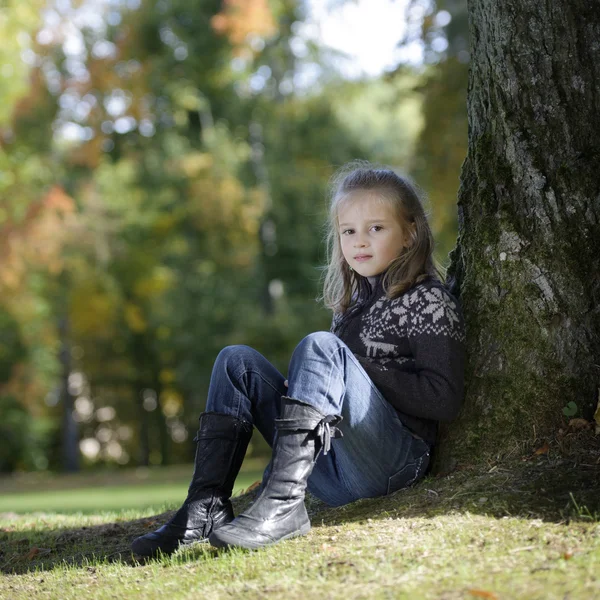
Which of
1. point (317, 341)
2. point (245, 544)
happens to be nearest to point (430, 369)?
point (317, 341)

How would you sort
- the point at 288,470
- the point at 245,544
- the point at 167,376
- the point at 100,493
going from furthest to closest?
the point at 167,376 → the point at 100,493 → the point at 288,470 → the point at 245,544

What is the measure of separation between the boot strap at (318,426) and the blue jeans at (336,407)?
3 centimetres

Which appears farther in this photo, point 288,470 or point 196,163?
point 196,163

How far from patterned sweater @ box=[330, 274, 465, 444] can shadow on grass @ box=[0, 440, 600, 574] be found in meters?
0.27

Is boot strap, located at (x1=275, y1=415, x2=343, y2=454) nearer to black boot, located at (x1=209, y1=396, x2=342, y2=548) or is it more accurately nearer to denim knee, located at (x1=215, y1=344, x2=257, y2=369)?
black boot, located at (x1=209, y1=396, x2=342, y2=548)

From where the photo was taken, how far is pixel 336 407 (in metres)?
3.07

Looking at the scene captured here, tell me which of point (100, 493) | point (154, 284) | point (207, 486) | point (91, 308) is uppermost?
point (154, 284)

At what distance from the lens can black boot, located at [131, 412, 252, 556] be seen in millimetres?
3254

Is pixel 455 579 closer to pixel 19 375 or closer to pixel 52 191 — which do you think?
pixel 52 191

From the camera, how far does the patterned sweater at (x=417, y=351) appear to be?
10.6ft

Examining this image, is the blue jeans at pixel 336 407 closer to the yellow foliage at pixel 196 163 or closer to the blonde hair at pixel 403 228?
the blonde hair at pixel 403 228

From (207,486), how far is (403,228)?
4.39 feet

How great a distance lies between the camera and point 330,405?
3.05 metres

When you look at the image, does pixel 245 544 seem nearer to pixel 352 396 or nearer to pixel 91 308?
pixel 352 396
